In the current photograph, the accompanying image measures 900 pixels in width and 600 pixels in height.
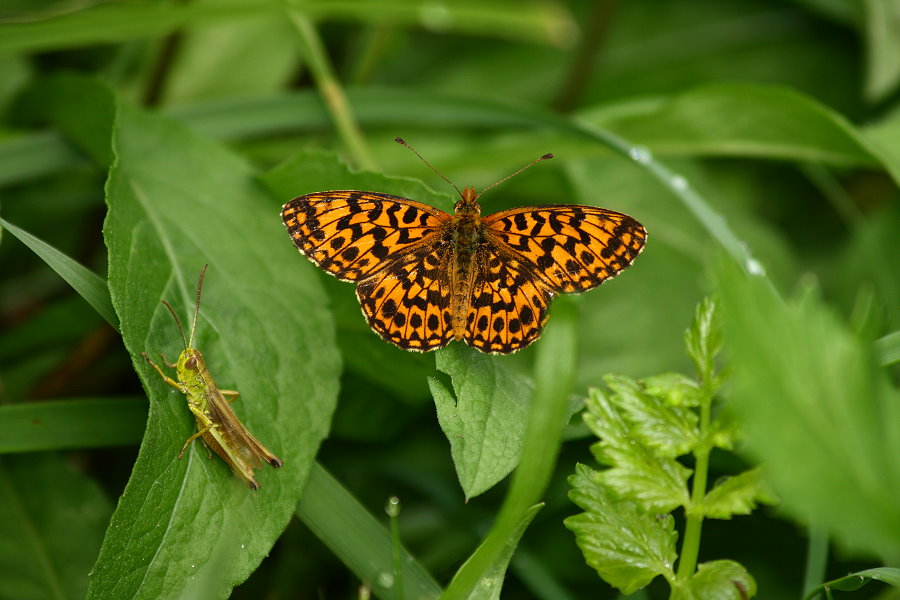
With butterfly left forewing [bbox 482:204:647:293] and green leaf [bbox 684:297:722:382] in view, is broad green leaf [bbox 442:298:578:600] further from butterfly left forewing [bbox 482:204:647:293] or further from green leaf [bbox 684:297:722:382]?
butterfly left forewing [bbox 482:204:647:293]

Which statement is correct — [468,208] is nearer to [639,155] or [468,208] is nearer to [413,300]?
[413,300]

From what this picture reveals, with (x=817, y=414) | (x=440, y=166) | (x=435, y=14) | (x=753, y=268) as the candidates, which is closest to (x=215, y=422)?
(x=817, y=414)

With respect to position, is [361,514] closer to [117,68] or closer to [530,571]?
[530,571]


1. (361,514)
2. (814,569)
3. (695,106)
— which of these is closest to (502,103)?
(695,106)

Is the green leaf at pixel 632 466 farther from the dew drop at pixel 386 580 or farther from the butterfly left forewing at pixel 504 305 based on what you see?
the dew drop at pixel 386 580

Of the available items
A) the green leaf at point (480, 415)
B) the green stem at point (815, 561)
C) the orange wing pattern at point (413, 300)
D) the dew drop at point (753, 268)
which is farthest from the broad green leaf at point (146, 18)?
the green stem at point (815, 561)

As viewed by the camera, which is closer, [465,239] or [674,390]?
[674,390]
